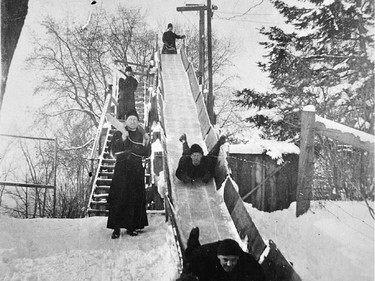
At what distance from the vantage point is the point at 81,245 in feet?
16.9

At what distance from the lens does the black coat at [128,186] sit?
17.9 ft

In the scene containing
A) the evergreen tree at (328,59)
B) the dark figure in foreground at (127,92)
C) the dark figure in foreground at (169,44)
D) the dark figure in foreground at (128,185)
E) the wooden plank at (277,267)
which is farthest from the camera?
the dark figure in foreground at (169,44)

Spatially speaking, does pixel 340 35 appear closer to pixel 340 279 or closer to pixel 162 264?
pixel 340 279

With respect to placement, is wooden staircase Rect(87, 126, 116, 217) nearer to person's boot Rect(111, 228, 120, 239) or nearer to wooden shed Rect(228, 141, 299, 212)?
person's boot Rect(111, 228, 120, 239)

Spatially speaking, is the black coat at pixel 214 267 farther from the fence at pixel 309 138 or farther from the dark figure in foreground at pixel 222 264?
the fence at pixel 309 138

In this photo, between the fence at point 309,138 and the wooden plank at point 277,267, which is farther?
the fence at point 309,138

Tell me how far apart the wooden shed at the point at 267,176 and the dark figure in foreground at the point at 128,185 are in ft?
10.1

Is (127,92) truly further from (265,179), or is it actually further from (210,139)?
(265,179)

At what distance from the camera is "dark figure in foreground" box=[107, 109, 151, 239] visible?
5.45 m

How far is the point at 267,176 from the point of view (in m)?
8.20

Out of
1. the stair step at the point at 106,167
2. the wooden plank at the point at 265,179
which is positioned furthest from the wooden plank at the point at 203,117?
the stair step at the point at 106,167

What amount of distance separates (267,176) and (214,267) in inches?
178

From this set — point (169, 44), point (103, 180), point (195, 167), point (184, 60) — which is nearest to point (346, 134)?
point (195, 167)

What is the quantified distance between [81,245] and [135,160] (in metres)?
1.39
